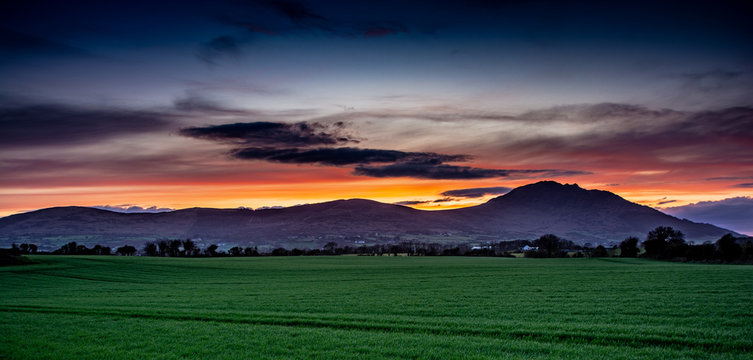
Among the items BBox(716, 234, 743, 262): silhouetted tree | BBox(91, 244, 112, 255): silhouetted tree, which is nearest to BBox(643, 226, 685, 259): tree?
BBox(716, 234, 743, 262): silhouetted tree

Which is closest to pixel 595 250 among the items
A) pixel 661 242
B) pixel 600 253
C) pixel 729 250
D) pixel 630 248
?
pixel 600 253

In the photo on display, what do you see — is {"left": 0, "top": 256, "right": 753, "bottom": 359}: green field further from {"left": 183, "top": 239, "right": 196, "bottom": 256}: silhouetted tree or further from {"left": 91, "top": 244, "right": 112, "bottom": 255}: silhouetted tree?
{"left": 91, "top": 244, "right": 112, "bottom": 255}: silhouetted tree

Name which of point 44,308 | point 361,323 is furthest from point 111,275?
point 361,323

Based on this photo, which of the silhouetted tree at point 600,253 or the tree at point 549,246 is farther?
the tree at point 549,246

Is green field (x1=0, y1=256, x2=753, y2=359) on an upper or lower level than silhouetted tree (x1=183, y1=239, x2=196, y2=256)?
upper

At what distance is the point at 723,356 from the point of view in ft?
39.6

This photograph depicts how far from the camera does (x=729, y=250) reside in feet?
234

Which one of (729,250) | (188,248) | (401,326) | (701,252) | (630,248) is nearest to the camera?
(401,326)

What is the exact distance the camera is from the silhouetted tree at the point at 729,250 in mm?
70438

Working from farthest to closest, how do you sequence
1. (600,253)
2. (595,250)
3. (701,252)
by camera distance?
(595,250) → (600,253) → (701,252)

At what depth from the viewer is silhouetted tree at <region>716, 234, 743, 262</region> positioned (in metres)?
70.4

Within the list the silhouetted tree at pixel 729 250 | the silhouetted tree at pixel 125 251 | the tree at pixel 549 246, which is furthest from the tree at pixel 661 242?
the silhouetted tree at pixel 125 251

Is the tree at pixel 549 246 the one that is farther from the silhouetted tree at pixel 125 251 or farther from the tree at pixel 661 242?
the silhouetted tree at pixel 125 251

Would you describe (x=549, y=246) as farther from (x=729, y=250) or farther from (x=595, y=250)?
(x=729, y=250)
